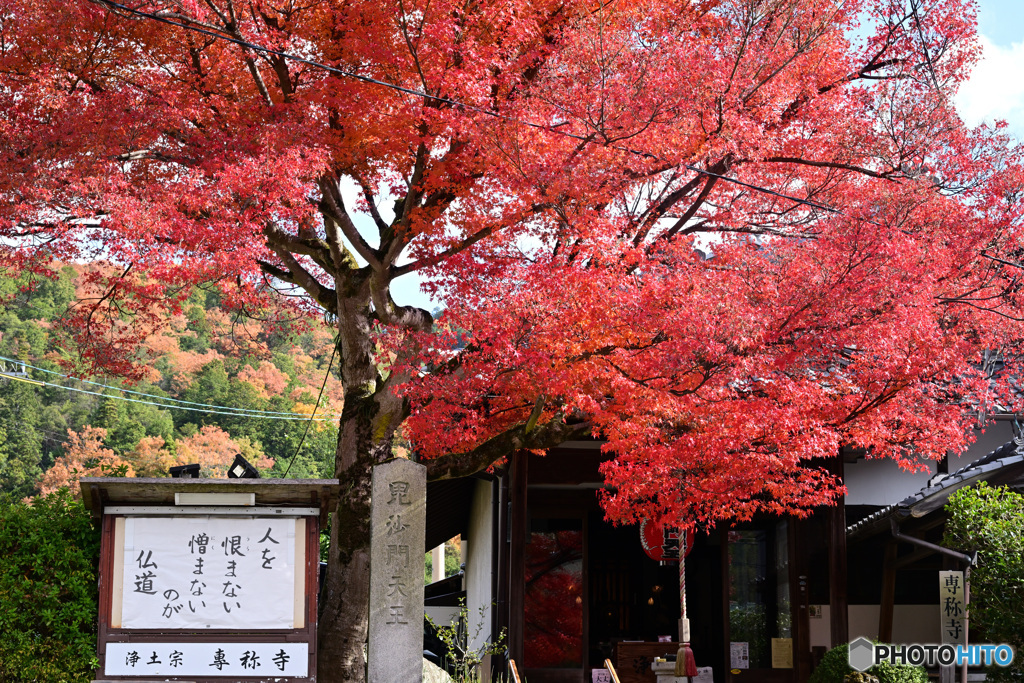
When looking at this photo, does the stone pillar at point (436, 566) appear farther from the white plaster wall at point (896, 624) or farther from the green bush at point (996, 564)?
the green bush at point (996, 564)

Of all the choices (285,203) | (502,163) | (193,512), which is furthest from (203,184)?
(193,512)

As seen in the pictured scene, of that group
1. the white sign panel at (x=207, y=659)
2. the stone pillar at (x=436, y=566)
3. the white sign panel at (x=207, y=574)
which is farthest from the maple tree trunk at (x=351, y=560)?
the stone pillar at (x=436, y=566)

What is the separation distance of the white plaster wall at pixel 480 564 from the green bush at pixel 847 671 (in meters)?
5.01

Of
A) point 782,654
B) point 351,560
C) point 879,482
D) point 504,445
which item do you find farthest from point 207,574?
point 879,482

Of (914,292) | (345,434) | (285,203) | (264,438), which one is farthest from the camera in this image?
(264,438)

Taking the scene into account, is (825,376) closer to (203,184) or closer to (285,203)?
(285,203)

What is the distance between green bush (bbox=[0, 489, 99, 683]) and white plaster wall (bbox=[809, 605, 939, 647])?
10696mm

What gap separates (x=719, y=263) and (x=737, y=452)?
3681mm

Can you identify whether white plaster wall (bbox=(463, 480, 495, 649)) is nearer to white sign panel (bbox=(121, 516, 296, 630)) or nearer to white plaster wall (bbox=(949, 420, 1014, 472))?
white sign panel (bbox=(121, 516, 296, 630))

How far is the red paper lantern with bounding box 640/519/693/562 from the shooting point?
1425cm

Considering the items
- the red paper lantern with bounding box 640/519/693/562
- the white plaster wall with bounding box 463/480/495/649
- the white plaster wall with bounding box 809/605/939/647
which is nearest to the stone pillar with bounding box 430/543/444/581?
the white plaster wall with bounding box 463/480/495/649

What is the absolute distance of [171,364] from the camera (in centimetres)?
4344

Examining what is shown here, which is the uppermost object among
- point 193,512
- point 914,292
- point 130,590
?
point 914,292

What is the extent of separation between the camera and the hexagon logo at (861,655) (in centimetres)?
1146
